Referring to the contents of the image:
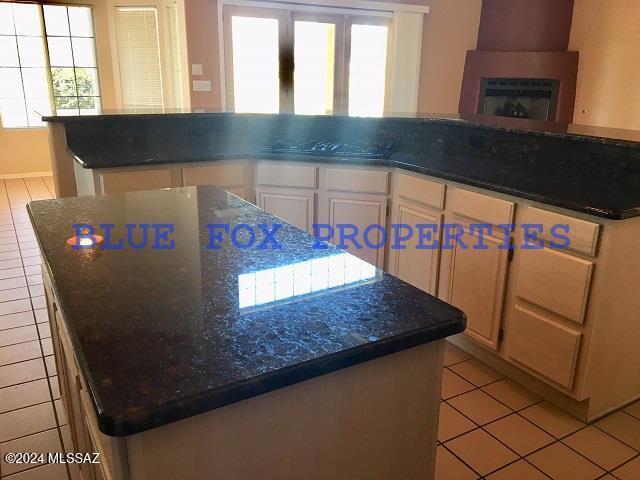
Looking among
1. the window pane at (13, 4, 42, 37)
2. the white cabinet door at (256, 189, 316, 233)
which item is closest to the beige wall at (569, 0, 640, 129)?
the white cabinet door at (256, 189, 316, 233)

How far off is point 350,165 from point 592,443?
182 cm

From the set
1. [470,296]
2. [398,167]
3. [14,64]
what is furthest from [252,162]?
[14,64]

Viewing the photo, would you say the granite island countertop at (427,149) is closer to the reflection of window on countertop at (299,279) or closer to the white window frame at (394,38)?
the reflection of window on countertop at (299,279)

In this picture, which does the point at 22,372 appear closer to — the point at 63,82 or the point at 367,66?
the point at 367,66

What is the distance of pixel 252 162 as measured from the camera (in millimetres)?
3184

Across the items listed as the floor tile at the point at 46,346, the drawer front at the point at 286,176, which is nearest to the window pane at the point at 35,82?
the drawer front at the point at 286,176

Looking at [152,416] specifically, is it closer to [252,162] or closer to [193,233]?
[193,233]

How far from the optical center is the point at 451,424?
2.02m

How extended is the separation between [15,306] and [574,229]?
9.60ft

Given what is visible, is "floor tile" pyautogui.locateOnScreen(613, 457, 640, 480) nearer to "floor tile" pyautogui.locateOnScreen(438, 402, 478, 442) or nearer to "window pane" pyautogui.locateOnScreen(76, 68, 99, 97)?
"floor tile" pyautogui.locateOnScreen(438, 402, 478, 442)

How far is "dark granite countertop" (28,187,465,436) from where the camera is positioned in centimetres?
72

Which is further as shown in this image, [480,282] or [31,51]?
[31,51]

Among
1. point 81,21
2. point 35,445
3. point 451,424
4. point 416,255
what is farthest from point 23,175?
point 451,424

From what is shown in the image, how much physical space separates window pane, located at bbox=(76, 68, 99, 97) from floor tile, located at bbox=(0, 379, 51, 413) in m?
5.43
